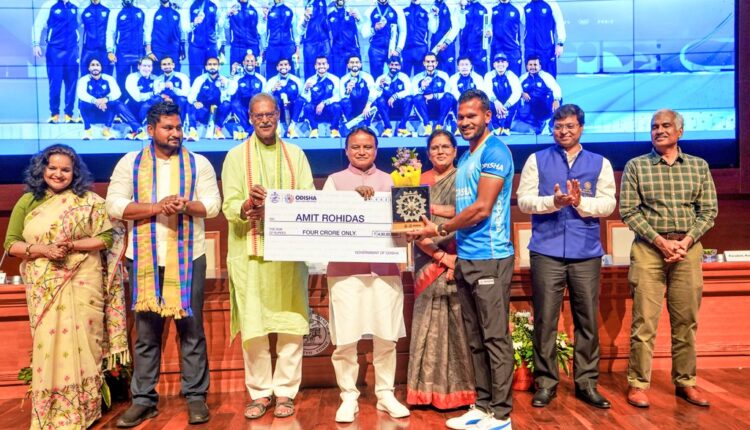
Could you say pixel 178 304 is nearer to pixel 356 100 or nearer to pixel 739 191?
pixel 356 100

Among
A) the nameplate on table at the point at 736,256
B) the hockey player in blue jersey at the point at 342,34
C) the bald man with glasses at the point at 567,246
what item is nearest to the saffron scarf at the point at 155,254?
the bald man with glasses at the point at 567,246

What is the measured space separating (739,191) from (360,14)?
360 cm

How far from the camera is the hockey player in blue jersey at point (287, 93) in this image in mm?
4805

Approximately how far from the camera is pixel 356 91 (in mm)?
4852

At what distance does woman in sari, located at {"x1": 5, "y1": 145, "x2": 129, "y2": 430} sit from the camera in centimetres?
267

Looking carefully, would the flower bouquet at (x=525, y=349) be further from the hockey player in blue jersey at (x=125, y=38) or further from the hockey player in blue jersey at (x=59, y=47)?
the hockey player in blue jersey at (x=59, y=47)

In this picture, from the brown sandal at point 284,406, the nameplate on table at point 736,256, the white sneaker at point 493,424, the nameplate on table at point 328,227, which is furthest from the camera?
the nameplate on table at point 736,256

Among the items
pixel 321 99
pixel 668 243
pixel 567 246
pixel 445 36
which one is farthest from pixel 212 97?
pixel 668 243

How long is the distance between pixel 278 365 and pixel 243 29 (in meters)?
3.08

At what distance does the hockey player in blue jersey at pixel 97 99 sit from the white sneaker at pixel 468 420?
12.2ft

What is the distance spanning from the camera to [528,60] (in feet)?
15.8

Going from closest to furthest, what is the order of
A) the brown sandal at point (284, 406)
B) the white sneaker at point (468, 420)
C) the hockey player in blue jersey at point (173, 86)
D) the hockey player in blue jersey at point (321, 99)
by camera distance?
the white sneaker at point (468, 420), the brown sandal at point (284, 406), the hockey player in blue jersey at point (173, 86), the hockey player in blue jersey at point (321, 99)

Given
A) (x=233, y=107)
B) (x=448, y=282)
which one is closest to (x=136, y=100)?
(x=233, y=107)

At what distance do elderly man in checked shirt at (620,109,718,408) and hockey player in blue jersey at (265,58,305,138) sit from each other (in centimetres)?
286
